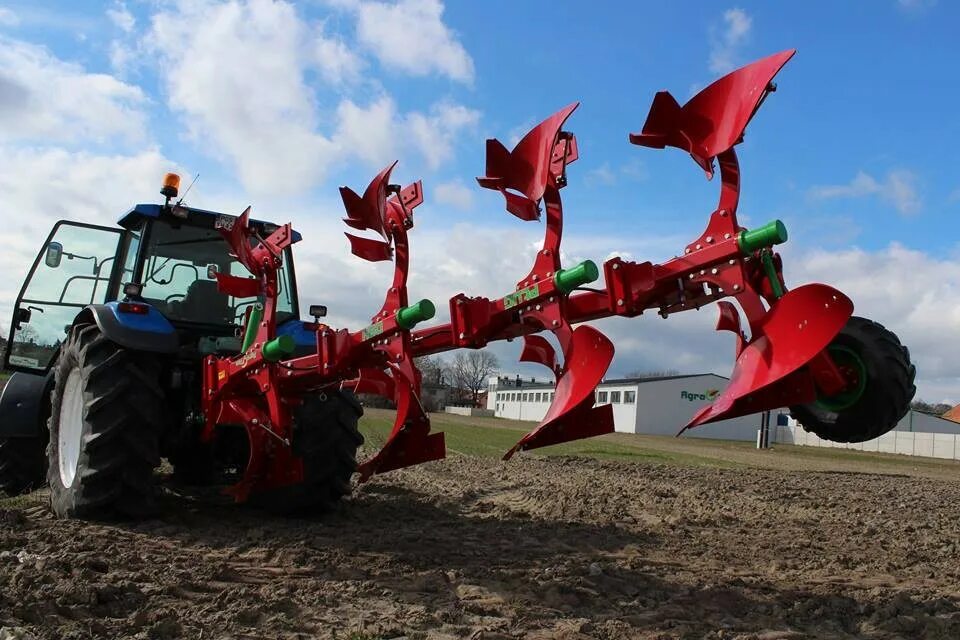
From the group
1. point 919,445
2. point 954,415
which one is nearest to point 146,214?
point 919,445

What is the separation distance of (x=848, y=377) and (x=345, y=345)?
8.53ft

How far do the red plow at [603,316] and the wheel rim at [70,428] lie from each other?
1.66 metres

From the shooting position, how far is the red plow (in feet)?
10.1

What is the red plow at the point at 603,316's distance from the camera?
10.1ft

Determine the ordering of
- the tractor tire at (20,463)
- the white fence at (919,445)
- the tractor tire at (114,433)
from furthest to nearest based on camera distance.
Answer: the white fence at (919,445)
the tractor tire at (20,463)
the tractor tire at (114,433)

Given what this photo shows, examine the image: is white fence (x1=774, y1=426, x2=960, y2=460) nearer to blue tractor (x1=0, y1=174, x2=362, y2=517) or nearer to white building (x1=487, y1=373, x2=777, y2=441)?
white building (x1=487, y1=373, x2=777, y2=441)

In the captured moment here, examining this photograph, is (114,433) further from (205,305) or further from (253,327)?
(205,305)

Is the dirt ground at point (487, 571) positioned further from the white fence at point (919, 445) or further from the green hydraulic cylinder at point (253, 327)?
the white fence at point (919, 445)

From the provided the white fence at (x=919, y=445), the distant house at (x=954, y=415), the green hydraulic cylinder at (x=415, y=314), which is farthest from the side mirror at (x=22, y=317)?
the distant house at (x=954, y=415)

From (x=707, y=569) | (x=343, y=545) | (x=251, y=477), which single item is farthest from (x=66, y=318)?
(x=707, y=569)

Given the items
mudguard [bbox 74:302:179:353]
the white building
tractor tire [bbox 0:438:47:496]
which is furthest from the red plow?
the white building

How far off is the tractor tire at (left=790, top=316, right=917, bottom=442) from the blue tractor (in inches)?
132

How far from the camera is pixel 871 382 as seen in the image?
10.9ft

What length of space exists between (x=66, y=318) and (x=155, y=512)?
2216 millimetres
